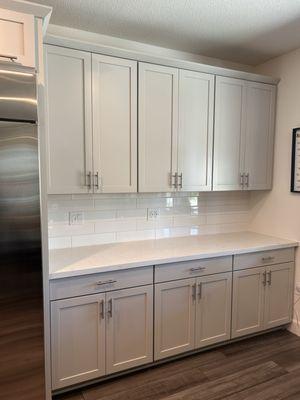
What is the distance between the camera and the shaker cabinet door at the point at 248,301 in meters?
2.59

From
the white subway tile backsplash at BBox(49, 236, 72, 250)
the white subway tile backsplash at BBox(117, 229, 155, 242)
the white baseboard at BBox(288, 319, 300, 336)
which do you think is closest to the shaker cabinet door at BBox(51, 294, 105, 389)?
the white subway tile backsplash at BBox(49, 236, 72, 250)

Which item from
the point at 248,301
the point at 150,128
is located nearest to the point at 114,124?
the point at 150,128

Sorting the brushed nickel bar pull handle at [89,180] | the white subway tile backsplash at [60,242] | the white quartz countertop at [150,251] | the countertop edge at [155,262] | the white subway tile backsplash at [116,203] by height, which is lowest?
the countertop edge at [155,262]

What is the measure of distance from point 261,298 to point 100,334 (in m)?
1.49

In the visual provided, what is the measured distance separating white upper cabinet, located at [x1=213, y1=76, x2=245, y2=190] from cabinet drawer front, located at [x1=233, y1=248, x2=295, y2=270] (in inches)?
25.9

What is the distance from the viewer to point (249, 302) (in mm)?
2652

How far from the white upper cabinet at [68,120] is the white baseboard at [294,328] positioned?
2337 mm

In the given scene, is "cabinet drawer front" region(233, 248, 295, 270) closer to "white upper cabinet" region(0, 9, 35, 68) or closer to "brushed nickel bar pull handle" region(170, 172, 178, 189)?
"brushed nickel bar pull handle" region(170, 172, 178, 189)

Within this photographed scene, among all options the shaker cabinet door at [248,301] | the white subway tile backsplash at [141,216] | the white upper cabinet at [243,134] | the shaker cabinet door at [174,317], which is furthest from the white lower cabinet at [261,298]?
the white upper cabinet at [243,134]

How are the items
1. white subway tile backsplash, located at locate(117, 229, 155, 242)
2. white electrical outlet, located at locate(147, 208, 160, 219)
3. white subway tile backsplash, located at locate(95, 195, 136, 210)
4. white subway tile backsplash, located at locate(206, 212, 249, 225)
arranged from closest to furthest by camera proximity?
white subway tile backsplash, located at locate(95, 195, 136, 210) < white subway tile backsplash, located at locate(117, 229, 155, 242) < white electrical outlet, located at locate(147, 208, 160, 219) < white subway tile backsplash, located at locate(206, 212, 249, 225)

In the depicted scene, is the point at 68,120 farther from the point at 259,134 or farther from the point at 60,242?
the point at 259,134

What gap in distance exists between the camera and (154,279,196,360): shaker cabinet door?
2.26 meters

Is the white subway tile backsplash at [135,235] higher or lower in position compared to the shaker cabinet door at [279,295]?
higher

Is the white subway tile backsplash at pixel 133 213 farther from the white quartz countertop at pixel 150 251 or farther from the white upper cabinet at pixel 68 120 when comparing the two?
the white upper cabinet at pixel 68 120
